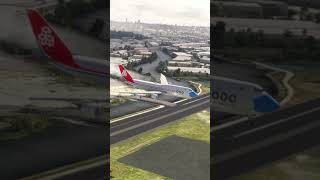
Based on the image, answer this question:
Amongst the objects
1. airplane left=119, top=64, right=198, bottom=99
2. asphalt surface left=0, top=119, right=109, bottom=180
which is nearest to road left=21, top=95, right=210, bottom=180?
asphalt surface left=0, top=119, right=109, bottom=180

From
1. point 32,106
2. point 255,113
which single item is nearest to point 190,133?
point 255,113

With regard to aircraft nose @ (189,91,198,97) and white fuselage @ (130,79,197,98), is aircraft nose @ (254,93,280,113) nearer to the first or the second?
aircraft nose @ (189,91,198,97)

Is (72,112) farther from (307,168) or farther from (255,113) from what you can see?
(307,168)

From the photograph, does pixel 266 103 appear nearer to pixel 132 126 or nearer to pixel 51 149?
pixel 51 149

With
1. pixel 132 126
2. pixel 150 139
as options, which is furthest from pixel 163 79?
pixel 150 139

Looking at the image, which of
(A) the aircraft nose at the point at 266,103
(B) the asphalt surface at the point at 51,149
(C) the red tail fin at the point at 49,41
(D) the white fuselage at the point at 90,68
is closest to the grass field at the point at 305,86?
(A) the aircraft nose at the point at 266,103

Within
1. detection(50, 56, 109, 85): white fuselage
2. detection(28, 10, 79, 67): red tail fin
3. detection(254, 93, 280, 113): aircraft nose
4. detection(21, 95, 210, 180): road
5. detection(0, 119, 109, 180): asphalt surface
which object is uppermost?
detection(28, 10, 79, 67): red tail fin
